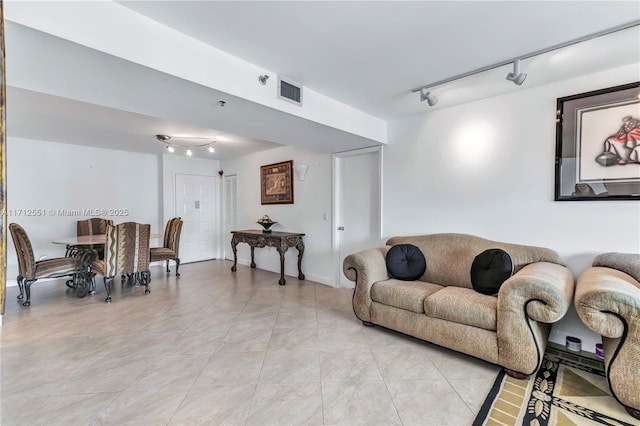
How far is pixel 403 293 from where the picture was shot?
2.55 m

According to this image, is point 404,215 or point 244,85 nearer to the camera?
point 244,85

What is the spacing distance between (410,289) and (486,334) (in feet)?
2.18

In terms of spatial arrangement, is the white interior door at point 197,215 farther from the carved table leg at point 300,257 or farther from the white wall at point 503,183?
the white wall at point 503,183

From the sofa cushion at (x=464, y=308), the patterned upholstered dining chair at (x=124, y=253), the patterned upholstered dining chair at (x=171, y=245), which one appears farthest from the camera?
the patterned upholstered dining chair at (x=171, y=245)

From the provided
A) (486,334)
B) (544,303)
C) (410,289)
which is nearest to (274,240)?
(410,289)

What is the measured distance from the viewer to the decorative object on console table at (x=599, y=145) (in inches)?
86.8

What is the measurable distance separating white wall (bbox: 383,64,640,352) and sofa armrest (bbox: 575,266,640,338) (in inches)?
32.6

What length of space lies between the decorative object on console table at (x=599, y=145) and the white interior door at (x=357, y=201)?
6.12 feet

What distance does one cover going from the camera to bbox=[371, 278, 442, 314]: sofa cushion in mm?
2455

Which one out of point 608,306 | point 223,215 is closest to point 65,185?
point 223,215

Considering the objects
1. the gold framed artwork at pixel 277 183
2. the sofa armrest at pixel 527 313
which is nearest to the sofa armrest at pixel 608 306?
the sofa armrest at pixel 527 313

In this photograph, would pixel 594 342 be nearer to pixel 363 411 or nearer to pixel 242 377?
pixel 363 411

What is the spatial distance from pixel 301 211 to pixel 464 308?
3108mm

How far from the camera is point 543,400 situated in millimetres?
1759
